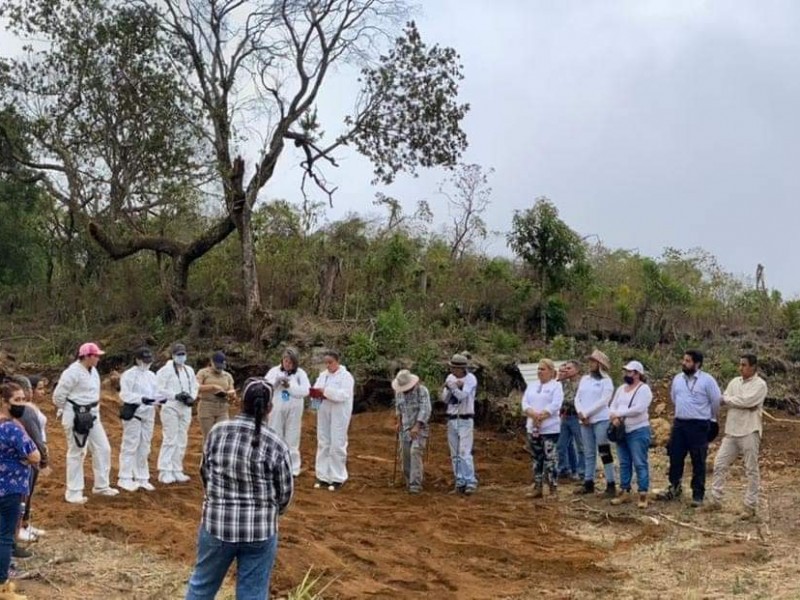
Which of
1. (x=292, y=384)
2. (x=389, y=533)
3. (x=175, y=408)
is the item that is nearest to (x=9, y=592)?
(x=389, y=533)

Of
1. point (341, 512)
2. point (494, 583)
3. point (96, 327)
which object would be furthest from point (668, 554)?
point (96, 327)

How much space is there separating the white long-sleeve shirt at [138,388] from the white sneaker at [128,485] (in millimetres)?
726

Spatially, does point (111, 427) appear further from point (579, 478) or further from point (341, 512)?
point (579, 478)

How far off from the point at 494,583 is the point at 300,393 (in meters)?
4.66

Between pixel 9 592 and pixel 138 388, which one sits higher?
pixel 138 388

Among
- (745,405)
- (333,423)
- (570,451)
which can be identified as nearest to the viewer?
(745,405)

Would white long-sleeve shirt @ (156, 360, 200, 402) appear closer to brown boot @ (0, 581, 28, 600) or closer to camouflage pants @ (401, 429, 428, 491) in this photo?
camouflage pants @ (401, 429, 428, 491)

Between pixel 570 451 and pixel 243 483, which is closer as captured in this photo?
pixel 243 483

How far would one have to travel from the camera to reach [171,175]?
73.3 ft

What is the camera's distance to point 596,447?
10.3m

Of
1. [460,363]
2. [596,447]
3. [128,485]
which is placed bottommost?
[128,485]

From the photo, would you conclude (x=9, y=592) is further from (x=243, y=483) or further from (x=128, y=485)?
(x=128, y=485)

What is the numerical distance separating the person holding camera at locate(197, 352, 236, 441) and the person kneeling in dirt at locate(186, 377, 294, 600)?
20.0ft

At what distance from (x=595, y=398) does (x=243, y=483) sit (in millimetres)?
6290
